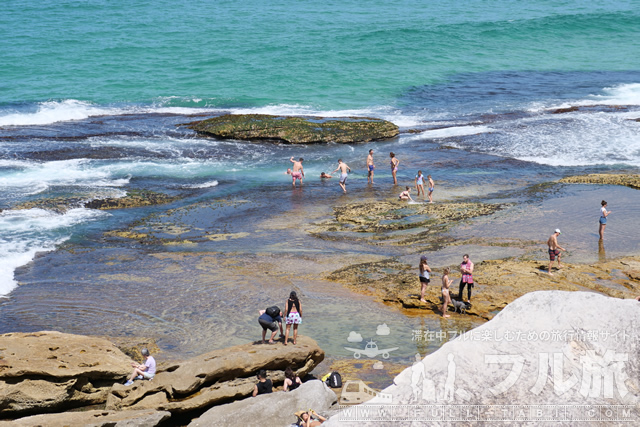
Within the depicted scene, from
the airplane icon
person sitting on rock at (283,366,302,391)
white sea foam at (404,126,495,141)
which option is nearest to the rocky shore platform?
person sitting on rock at (283,366,302,391)

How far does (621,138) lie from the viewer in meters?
27.5

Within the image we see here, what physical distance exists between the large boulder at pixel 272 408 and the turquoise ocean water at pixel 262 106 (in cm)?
273

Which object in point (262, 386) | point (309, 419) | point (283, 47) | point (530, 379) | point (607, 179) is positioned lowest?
point (262, 386)

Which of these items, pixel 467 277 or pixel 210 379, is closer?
pixel 210 379

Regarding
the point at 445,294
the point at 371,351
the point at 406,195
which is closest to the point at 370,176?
the point at 406,195

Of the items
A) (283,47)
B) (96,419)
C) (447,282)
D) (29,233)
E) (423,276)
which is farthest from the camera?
(283,47)

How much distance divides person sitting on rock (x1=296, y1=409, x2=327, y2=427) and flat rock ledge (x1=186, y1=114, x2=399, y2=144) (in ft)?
67.4

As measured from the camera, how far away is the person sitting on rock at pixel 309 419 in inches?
324

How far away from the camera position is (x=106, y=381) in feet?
32.3

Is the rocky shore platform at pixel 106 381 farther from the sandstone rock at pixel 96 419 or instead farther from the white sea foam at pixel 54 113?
the white sea foam at pixel 54 113

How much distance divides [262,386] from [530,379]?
5323mm

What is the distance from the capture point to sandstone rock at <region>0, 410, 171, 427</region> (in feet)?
27.7

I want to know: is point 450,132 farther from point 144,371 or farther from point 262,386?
point 144,371

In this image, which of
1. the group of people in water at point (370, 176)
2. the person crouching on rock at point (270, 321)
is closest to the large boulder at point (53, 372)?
the person crouching on rock at point (270, 321)
